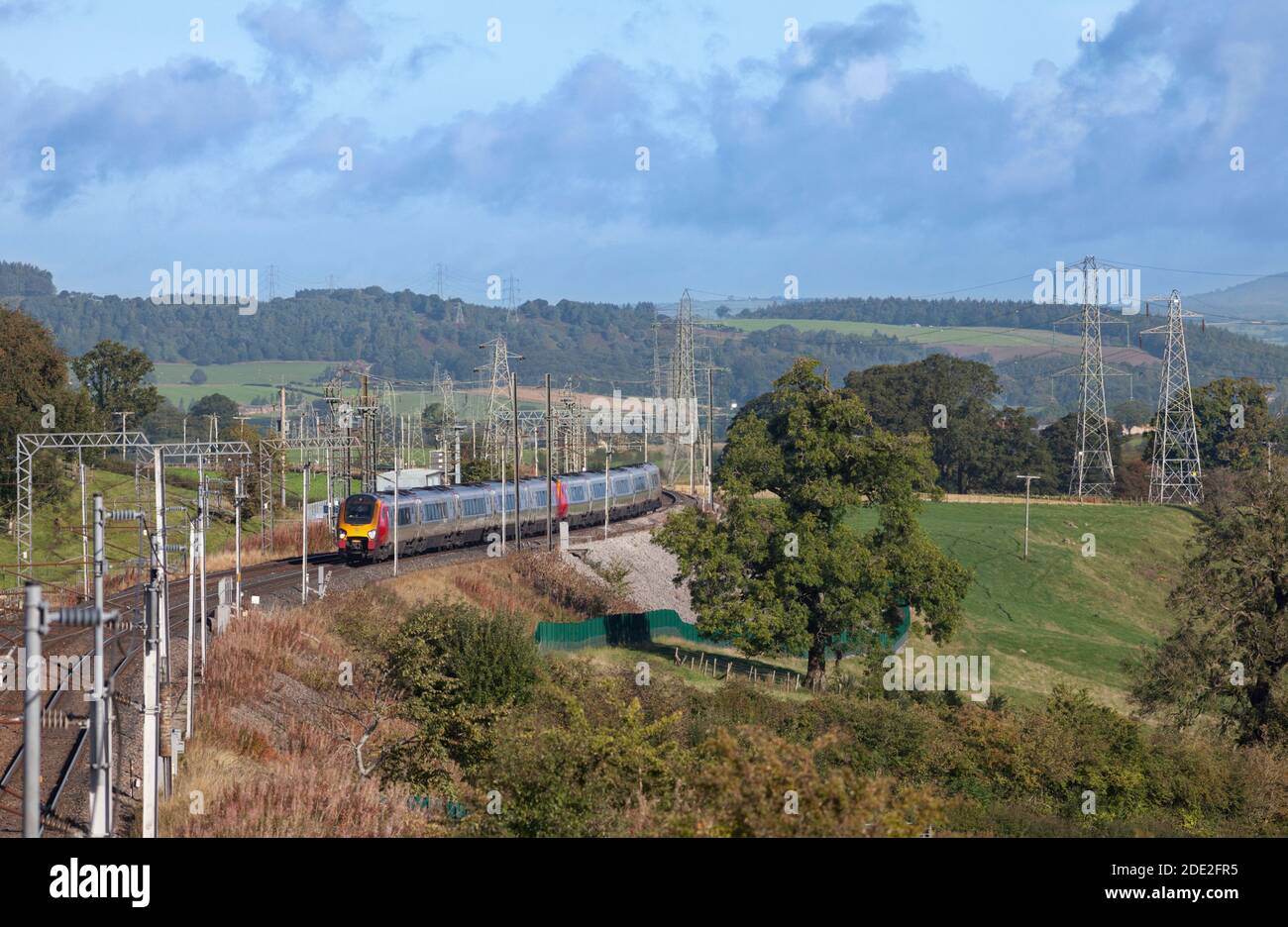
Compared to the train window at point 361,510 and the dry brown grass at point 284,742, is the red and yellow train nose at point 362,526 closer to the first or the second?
the train window at point 361,510

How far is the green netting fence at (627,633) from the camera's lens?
161 feet

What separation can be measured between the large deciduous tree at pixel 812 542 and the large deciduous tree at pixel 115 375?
81432 mm

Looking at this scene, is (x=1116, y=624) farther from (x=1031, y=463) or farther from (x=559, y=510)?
(x=1031, y=463)

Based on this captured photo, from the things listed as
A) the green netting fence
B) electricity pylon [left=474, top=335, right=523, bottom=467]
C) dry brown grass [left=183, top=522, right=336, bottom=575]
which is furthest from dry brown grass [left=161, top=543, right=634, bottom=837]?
electricity pylon [left=474, top=335, right=523, bottom=467]

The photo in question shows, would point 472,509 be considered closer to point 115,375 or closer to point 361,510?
point 361,510

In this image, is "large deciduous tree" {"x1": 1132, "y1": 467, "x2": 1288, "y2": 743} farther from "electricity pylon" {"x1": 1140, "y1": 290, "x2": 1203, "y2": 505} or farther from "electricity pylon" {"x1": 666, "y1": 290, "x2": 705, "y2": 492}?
"electricity pylon" {"x1": 1140, "y1": 290, "x2": 1203, "y2": 505}

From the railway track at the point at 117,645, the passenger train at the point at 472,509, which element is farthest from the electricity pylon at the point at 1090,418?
the railway track at the point at 117,645

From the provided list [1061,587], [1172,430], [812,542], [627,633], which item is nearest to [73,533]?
[627,633]

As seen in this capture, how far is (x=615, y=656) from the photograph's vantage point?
50781mm

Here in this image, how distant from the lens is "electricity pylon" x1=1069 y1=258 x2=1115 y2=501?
110 m

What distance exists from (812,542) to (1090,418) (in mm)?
97925
